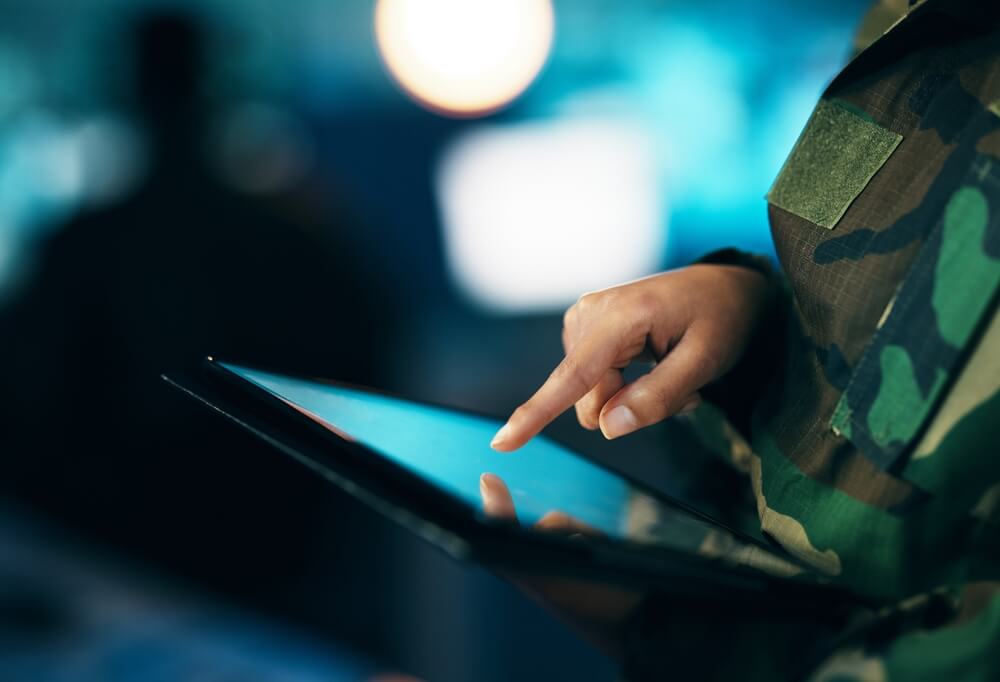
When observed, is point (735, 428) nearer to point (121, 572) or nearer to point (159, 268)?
point (159, 268)

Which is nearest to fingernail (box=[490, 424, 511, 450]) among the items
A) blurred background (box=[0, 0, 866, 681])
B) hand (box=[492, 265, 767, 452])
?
hand (box=[492, 265, 767, 452])

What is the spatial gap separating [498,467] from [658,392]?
0.09 metres

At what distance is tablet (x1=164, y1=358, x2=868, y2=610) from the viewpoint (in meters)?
0.29

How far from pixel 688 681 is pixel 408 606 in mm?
1305

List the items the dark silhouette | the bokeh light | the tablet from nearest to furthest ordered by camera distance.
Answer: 1. the tablet
2. the dark silhouette
3. the bokeh light

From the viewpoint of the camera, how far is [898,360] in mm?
382

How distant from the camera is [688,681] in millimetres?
385

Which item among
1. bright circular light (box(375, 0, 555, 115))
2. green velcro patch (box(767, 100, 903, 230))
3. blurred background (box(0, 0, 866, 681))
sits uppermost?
green velcro patch (box(767, 100, 903, 230))

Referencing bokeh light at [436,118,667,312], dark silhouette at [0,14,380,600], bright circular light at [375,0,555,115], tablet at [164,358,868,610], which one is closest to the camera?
tablet at [164,358,868,610]

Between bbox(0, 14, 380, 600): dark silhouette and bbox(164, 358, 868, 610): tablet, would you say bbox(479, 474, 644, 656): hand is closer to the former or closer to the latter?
bbox(164, 358, 868, 610): tablet

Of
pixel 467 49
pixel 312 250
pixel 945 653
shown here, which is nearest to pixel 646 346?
pixel 945 653

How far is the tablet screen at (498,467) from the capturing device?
380mm

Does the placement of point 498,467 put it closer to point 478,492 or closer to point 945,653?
point 478,492

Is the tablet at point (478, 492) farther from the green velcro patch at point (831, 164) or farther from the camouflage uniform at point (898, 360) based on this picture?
the green velcro patch at point (831, 164)
